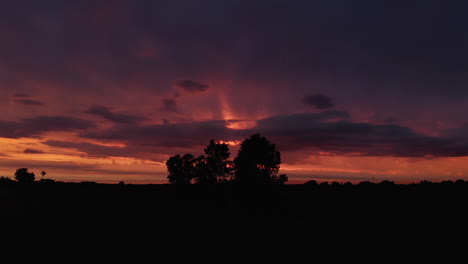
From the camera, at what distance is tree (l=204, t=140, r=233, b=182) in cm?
5344

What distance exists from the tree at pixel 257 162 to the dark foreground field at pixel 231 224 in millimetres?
1647

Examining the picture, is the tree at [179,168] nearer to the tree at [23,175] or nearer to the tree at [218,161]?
the tree at [218,161]

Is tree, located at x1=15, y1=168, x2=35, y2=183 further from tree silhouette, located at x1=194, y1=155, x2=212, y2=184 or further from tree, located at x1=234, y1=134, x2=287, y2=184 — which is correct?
tree, located at x1=234, y1=134, x2=287, y2=184

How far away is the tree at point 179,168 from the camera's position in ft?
286

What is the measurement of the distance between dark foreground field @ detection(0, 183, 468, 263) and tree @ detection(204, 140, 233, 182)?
289 cm

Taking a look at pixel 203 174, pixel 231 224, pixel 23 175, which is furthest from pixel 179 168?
pixel 23 175

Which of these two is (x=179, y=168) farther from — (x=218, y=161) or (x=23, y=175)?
Result: (x=23, y=175)

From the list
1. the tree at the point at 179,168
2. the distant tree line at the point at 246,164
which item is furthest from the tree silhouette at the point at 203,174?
the tree at the point at 179,168

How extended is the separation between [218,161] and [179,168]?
1500 inches

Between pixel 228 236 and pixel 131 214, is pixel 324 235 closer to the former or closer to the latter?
pixel 228 236

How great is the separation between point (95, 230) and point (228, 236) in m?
15.2

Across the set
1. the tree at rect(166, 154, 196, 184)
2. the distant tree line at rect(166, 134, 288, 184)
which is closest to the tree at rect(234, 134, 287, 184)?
the distant tree line at rect(166, 134, 288, 184)

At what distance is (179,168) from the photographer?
294ft

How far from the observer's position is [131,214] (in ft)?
155
